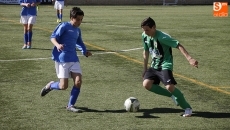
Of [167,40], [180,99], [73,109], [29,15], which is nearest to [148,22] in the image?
[167,40]

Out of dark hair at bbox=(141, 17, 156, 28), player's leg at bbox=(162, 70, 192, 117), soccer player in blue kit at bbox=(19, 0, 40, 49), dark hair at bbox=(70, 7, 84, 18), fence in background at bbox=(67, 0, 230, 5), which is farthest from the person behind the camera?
fence in background at bbox=(67, 0, 230, 5)

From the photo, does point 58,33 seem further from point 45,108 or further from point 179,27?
point 179,27

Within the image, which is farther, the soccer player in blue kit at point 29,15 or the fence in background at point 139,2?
the fence in background at point 139,2

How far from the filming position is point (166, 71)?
A: 10.6 meters

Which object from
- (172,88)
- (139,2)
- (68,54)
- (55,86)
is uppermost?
(68,54)

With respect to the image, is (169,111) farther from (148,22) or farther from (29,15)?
(29,15)

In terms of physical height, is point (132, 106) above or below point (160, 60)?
below

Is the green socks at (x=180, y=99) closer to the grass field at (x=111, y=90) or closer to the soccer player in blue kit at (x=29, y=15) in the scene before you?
the grass field at (x=111, y=90)

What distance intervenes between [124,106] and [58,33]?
1937 mm

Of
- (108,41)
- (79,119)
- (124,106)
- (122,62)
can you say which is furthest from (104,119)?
(108,41)

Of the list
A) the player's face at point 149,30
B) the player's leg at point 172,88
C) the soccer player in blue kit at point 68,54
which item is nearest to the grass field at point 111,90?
the player's leg at point 172,88

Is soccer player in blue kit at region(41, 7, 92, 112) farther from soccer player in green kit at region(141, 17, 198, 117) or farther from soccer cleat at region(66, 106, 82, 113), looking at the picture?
soccer player in green kit at region(141, 17, 198, 117)

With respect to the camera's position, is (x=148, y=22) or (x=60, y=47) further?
(x=60, y=47)

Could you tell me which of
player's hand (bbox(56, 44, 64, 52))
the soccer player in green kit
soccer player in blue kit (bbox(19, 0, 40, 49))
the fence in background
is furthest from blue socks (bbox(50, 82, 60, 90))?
the fence in background
